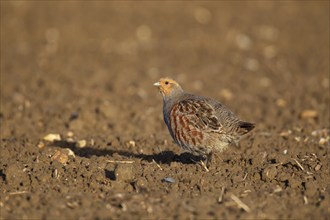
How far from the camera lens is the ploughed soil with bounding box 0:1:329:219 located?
216 inches

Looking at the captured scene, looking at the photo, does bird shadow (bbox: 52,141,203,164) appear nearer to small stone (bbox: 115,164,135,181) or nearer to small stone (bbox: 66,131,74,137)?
small stone (bbox: 66,131,74,137)

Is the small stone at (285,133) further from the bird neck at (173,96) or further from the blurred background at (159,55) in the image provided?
the bird neck at (173,96)

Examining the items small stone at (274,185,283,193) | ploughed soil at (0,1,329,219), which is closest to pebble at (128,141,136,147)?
ploughed soil at (0,1,329,219)

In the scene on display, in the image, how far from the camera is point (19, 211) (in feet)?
17.2

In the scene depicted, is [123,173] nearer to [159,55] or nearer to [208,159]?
[208,159]

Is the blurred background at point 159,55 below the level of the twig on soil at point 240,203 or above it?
above

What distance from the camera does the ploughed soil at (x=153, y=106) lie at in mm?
5477

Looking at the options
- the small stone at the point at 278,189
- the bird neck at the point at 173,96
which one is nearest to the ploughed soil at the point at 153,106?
the small stone at the point at 278,189

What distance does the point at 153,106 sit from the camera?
10.3 metres

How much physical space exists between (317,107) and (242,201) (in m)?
5.08

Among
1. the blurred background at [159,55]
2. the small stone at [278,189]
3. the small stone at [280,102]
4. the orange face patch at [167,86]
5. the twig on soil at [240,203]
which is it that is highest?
the blurred background at [159,55]

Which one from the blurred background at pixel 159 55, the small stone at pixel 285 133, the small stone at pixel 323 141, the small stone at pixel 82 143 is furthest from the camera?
the blurred background at pixel 159 55

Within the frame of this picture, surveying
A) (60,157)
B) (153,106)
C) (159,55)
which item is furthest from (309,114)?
(159,55)

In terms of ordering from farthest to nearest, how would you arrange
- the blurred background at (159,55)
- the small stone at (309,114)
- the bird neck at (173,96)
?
1. the blurred background at (159,55)
2. the small stone at (309,114)
3. the bird neck at (173,96)
